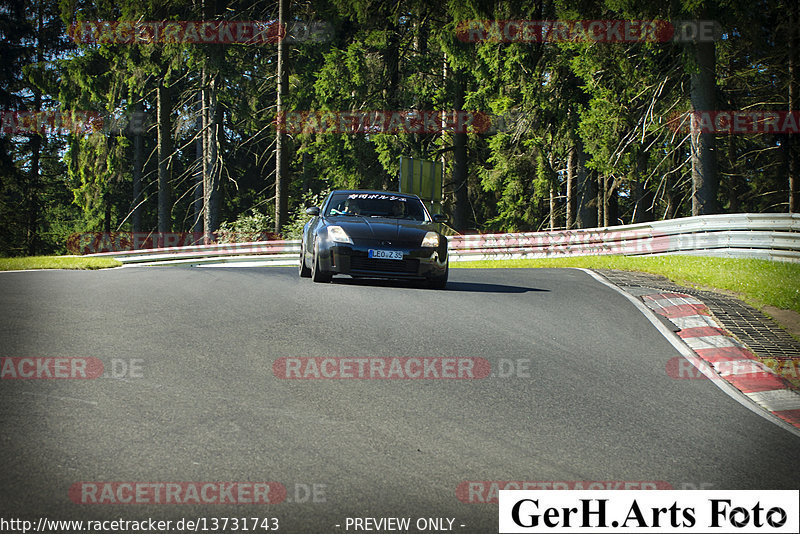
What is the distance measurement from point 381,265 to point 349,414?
647 cm

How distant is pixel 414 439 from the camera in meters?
5.36

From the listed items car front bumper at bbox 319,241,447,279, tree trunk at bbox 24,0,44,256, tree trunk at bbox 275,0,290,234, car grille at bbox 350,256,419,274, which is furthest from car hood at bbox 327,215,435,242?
tree trunk at bbox 24,0,44,256

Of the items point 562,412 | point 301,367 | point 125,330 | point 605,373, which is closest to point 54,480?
point 301,367

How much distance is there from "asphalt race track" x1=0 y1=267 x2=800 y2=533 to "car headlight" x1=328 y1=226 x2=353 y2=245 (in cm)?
196

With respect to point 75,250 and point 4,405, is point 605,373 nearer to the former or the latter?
point 4,405

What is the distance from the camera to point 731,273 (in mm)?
14922

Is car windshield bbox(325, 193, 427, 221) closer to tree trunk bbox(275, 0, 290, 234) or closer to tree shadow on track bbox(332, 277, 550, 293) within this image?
tree shadow on track bbox(332, 277, 550, 293)

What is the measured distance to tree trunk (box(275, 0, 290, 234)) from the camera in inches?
1153

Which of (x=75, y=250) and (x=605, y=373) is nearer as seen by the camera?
(x=605, y=373)

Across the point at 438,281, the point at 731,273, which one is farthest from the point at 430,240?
the point at 731,273

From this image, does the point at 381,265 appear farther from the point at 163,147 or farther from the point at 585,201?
the point at 163,147

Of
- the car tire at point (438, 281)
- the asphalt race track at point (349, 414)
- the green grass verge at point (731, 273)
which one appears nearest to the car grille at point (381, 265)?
the car tire at point (438, 281)

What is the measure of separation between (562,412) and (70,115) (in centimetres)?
3841

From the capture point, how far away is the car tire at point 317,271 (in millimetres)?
12562
